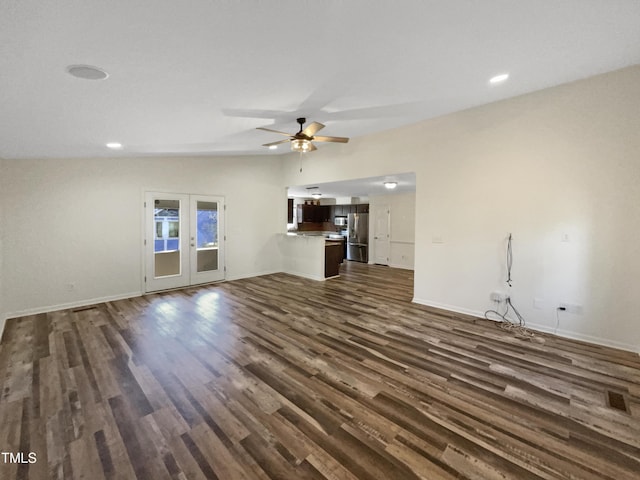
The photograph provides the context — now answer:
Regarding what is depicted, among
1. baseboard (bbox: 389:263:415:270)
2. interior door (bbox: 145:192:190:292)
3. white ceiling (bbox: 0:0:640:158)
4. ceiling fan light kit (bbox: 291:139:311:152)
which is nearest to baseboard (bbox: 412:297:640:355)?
white ceiling (bbox: 0:0:640:158)

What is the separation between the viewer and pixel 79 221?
4773mm

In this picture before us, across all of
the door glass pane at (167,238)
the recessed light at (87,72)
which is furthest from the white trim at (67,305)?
the recessed light at (87,72)

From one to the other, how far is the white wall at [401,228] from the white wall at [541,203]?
389 centimetres

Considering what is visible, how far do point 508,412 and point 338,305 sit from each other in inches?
116

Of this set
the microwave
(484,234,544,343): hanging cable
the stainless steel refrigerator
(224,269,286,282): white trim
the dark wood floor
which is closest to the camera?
the dark wood floor

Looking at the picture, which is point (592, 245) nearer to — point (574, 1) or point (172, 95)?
point (574, 1)

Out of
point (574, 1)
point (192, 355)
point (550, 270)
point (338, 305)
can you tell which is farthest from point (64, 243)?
point (550, 270)

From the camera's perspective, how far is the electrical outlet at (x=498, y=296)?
4.02m

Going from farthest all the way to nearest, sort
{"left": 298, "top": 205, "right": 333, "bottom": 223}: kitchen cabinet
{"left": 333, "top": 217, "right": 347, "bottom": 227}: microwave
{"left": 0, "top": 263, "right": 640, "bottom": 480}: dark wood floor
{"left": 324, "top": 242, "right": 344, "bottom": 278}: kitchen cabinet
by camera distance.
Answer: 1. {"left": 298, "top": 205, "right": 333, "bottom": 223}: kitchen cabinet
2. {"left": 333, "top": 217, "right": 347, "bottom": 227}: microwave
3. {"left": 324, "top": 242, "right": 344, "bottom": 278}: kitchen cabinet
4. {"left": 0, "top": 263, "right": 640, "bottom": 480}: dark wood floor

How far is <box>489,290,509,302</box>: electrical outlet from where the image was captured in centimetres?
402

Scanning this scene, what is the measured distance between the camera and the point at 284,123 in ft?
13.9

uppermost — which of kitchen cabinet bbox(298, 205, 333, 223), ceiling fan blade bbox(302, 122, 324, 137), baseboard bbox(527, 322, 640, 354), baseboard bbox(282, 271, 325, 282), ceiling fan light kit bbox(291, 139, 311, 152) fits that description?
ceiling fan blade bbox(302, 122, 324, 137)

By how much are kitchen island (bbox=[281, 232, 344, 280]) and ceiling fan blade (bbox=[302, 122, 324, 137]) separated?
3.36 m

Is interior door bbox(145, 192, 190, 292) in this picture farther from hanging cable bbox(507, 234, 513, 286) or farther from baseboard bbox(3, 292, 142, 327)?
hanging cable bbox(507, 234, 513, 286)
